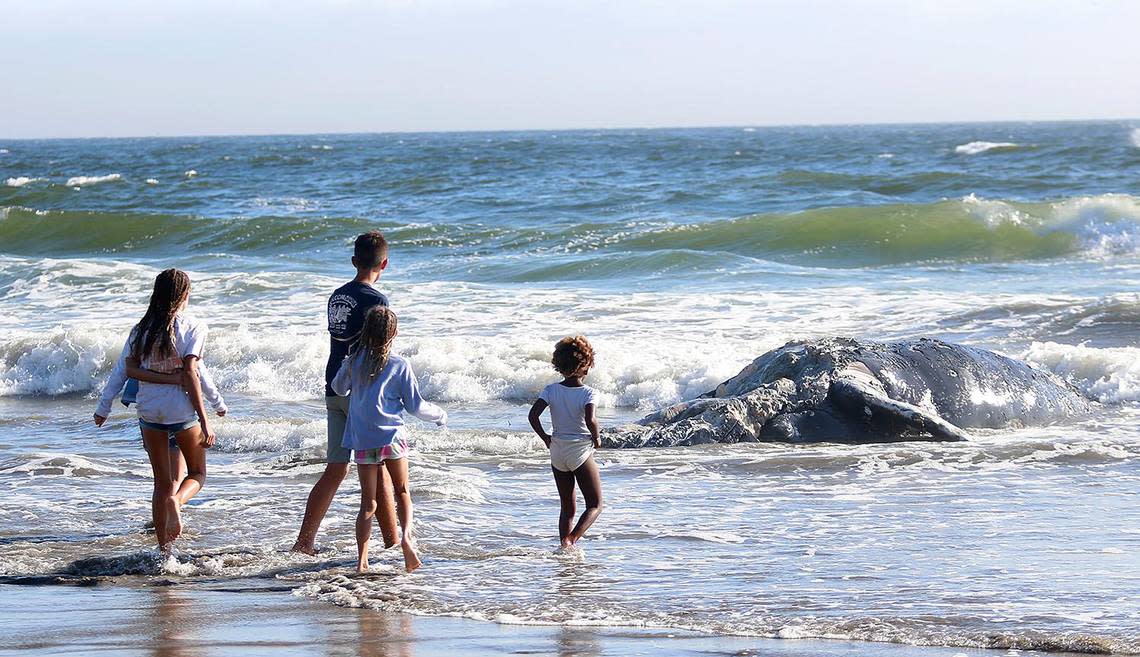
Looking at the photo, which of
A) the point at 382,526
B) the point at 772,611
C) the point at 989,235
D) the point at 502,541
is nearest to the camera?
the point at 772,611

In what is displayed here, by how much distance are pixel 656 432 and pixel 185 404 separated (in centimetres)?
363

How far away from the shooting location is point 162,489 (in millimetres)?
6117

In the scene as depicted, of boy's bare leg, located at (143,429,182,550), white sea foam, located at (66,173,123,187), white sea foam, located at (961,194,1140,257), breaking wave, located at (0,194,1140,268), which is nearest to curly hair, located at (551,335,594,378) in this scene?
boy's bare leg, located at (143,429,182,550)

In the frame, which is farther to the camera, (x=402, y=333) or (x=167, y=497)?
(x=402, y=333)

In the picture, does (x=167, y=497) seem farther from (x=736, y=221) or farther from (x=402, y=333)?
(x=736, y=221)

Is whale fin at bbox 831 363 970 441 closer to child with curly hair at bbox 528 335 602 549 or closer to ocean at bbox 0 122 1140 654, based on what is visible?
ocean at bbox 0 122 1140 654

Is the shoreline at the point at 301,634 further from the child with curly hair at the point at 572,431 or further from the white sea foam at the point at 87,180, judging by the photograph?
the white sea foam at the point at 87,180

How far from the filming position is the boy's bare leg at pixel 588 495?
6270 mm

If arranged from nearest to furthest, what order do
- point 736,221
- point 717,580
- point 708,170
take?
point 717,580, point 736,221, point 708,170

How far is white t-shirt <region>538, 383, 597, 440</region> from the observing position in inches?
242

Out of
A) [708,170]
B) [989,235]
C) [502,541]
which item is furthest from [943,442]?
[708,170]

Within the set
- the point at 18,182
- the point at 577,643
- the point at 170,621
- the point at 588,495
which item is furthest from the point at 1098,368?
the point at 18,182

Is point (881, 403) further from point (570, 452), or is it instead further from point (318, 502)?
point (318, 502)

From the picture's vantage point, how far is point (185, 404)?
236 inches
